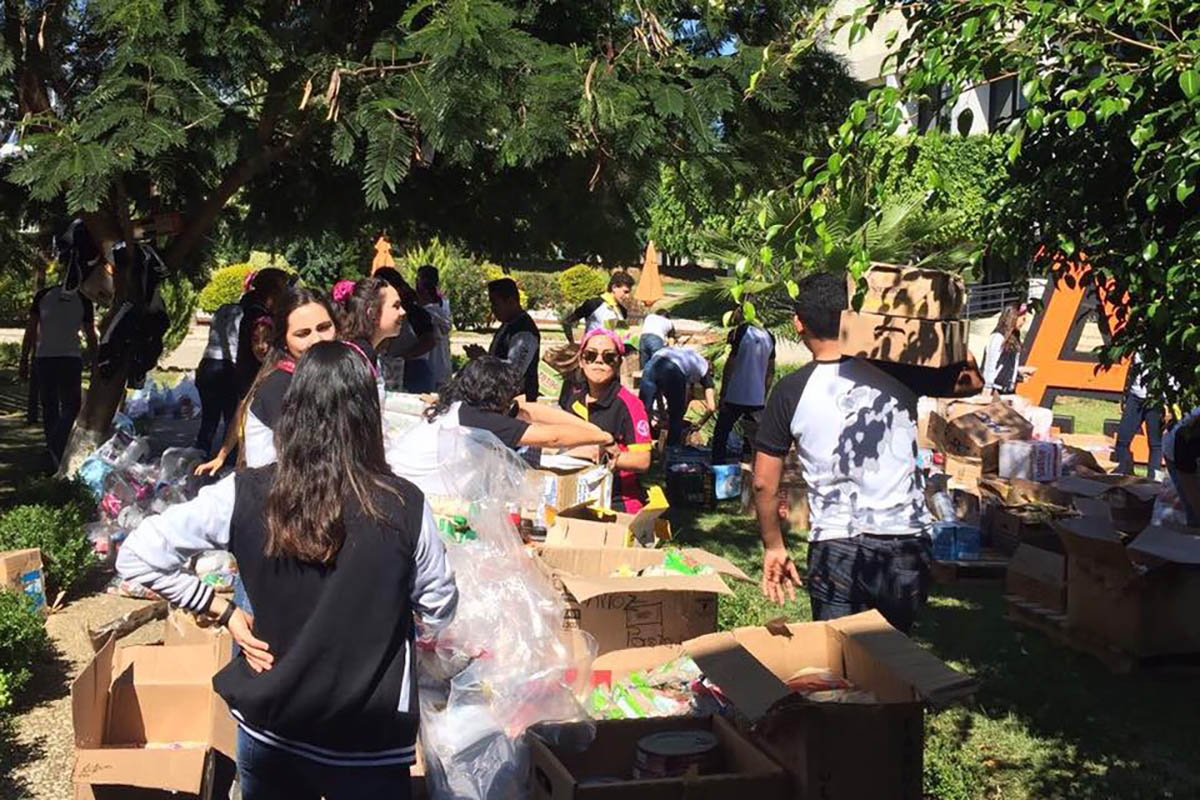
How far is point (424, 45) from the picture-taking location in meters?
5.83

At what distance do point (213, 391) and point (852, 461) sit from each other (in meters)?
6.67

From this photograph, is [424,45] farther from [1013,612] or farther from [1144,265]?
[1013,612]

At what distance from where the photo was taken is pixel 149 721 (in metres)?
4.50

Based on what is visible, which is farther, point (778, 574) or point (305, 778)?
A: point (778, 574)

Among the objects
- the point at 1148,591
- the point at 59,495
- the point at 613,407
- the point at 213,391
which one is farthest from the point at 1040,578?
the point at 213,391

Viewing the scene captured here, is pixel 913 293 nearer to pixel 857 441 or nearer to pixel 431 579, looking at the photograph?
pixel 857 441

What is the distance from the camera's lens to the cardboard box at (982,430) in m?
9.73

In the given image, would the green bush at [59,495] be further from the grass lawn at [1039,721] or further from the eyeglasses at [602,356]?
the grass lawn at [1039,721]

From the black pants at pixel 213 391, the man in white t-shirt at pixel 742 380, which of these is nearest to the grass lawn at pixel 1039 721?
the man in white t-shirt at pixel 742 380

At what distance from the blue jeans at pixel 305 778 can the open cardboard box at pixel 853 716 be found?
101cm

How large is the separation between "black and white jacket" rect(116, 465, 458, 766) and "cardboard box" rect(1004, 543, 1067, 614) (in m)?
4.65

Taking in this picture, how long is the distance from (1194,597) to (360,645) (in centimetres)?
463

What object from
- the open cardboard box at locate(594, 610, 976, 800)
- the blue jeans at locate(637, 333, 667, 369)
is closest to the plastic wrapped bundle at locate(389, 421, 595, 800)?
the open cardboard box at locate(594, 610, 976, 800)

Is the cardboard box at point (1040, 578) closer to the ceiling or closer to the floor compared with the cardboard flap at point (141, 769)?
closer to the ceiling
